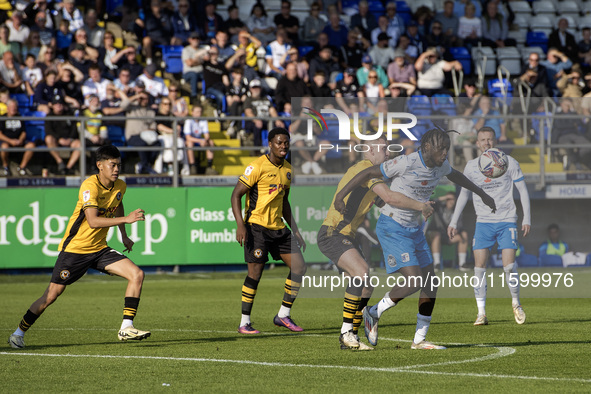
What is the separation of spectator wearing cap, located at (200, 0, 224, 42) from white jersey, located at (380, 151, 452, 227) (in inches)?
603

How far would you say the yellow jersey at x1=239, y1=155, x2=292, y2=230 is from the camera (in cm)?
1136

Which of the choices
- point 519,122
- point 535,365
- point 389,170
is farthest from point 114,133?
point 535,365

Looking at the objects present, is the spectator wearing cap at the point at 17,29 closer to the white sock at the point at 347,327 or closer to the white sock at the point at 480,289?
the white sock at the point at 480,289

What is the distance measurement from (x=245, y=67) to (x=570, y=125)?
298 inches

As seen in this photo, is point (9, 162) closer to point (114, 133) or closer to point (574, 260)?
point (114, 133)

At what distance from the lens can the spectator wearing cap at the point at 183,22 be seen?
24.0 m

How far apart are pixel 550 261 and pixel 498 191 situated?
6.27ft

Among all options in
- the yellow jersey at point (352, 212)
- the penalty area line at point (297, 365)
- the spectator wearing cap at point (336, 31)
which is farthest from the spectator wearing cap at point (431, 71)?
the penalty area line at point (297, 365)

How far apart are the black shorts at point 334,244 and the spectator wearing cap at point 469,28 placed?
54.8 ft

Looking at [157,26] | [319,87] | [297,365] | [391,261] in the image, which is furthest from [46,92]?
[297,365]

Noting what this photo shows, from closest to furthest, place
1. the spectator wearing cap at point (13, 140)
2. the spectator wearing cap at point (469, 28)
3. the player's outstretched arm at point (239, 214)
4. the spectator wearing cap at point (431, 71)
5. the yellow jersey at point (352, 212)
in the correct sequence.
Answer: the yellow jersey at point (352, 212), the player's outstretched arm at point (239, 214), the spectator wearing cap at point (13, 140), the spectator wearing cap at point (431, 71), the spectator wearing cap at point (469, 28)

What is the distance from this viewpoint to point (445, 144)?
9500 millimetres

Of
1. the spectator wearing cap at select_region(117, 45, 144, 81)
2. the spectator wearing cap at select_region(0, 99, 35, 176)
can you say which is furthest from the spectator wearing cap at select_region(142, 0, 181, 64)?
the spectator wearing cap at select_region(0, 99, 35, 176)

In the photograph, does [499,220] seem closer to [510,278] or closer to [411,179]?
[510,278]
